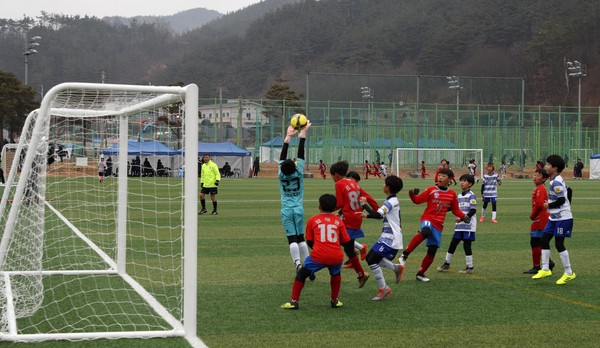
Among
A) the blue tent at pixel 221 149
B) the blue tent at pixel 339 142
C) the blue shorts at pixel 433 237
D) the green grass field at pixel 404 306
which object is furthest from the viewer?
the blue tent at pixel 339 142

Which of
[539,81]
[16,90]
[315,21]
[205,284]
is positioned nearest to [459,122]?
[16,90]

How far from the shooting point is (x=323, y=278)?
11.3 m

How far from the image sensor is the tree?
5391 centimetres

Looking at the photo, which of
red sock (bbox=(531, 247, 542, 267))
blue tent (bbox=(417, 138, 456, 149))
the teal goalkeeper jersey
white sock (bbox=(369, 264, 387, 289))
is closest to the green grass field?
white sock (bbox=(369, 264, 387, 289))

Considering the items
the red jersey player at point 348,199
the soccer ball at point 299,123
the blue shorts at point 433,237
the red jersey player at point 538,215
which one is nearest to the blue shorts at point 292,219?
the red jersey player at point 348,199

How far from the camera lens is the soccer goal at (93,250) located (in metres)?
7.71

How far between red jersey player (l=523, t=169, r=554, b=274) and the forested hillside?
102 meters

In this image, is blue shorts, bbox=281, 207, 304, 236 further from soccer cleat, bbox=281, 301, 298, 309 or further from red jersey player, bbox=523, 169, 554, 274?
red jersey player, bbox=523, 169, 554, 274

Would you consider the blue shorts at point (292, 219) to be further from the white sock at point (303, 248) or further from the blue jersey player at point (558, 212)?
the blue jersey player at point (558, 212)

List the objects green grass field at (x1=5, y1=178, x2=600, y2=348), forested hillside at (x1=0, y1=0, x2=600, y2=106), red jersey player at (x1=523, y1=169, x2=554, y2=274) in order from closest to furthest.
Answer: green grass field at (x1=5, y1=178, x2=600, y2=348) < red jersey player at (x1=523, y1=169, x2=554, y2=274) < forested hillside at (x1=0, y1=0, x2=600, y2=106)

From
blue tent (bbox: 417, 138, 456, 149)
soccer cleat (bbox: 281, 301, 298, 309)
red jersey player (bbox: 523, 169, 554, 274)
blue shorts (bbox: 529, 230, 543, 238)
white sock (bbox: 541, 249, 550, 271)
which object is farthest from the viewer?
blue tent (bbox: 417, 138, 456, 149)

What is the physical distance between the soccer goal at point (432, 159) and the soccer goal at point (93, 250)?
4755cm

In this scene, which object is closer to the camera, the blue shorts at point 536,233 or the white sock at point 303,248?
the white sock at point 303,248

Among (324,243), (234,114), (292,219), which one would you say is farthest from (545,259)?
(234,114)
